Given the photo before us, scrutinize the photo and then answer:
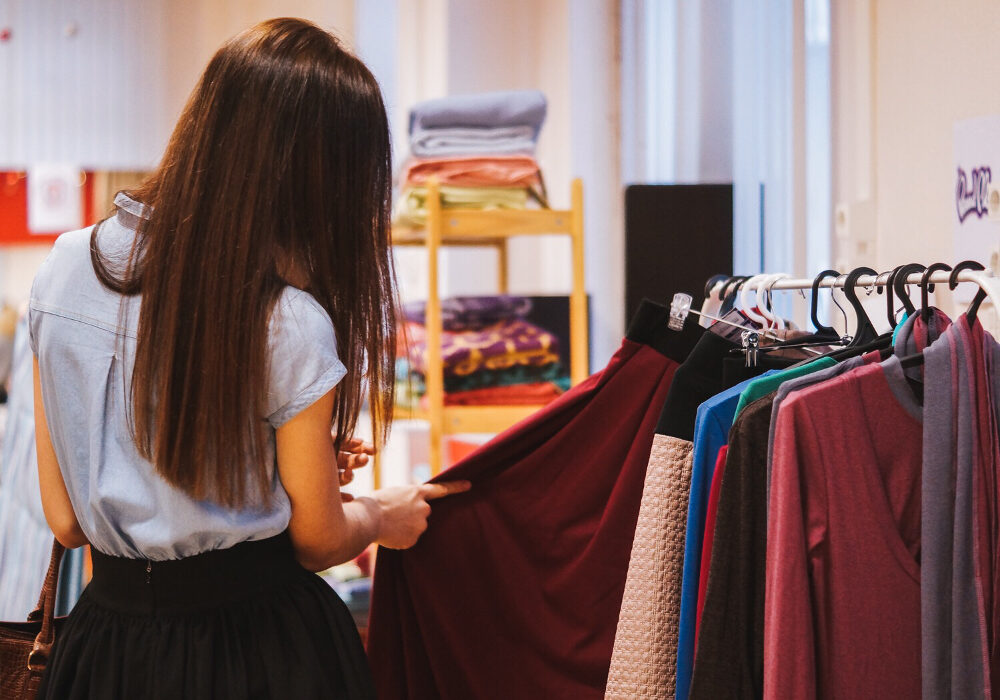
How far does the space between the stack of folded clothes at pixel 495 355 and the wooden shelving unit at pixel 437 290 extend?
3 cm

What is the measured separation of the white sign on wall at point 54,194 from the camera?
4.12 meters

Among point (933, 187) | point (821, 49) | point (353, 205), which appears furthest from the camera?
point (821, 49)

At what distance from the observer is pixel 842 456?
819 millimetres

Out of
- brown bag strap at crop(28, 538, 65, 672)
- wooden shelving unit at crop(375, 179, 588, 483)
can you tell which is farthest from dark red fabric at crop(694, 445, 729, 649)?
wooden shelving unit at crop(375, 179, 588, 483)

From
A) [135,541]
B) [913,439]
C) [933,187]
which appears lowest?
[135,541]

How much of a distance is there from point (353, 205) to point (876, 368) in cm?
50

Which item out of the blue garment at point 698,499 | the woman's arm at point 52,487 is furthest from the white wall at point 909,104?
the woman's arm at point 52,487

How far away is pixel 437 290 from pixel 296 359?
48.3 inches

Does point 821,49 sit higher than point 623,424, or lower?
higher

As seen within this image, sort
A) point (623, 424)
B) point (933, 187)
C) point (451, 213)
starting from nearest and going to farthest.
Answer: point (623, 424)
point (933, 187)
point (451, 213)

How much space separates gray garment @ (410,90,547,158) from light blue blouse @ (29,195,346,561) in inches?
52.4

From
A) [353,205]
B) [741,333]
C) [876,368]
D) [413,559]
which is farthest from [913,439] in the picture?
[413,559]

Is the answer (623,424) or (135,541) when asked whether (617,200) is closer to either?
(623,424)

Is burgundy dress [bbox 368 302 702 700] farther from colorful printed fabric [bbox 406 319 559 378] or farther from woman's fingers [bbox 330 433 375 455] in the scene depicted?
colorful printed fabric [bbox 406 319 559 378]
